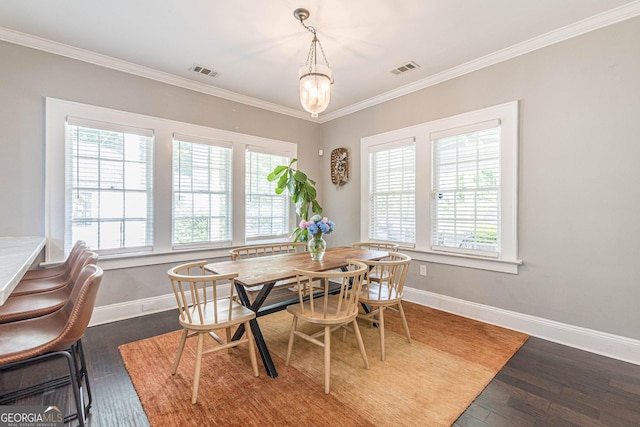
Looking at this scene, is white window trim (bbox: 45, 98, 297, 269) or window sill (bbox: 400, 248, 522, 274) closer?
white window trim (bbox: 45, 98, 297, 269)

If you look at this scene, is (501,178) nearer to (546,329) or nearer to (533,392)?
(546,329)

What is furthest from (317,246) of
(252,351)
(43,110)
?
(43,110)

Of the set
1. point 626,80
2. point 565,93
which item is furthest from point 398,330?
point 626,80

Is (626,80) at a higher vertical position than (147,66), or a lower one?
lower

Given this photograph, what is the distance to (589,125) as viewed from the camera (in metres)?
2.65

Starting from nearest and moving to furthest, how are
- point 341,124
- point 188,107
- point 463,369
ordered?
point 463,369
point 188,107
point 341,124

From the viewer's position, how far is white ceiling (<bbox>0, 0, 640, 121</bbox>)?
95.3 inches

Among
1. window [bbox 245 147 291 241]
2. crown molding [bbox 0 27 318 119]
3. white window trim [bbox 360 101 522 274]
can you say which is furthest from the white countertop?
white window trim [bbox 360 101 522 274]

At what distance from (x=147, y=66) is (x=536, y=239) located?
182 inches

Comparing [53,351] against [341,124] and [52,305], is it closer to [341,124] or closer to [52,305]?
[52,305]

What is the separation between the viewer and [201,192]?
12.8 ft

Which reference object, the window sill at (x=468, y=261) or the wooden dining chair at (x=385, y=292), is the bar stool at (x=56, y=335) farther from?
the window sill at (x=468, y=261)

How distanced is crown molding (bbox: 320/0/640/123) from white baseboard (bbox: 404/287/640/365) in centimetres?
268

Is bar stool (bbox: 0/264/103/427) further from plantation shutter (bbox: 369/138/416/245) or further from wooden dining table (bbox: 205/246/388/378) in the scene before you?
plantation shutter (bbox: 369/138/416/245)
